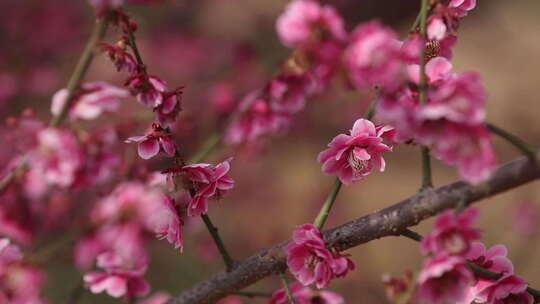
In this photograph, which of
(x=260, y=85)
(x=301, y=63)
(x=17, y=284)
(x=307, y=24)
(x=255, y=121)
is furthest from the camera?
(x=260, y=85)

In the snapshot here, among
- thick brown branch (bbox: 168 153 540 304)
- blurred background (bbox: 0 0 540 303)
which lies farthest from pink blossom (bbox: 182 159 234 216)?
blurred background (bbox: 0 0 540 303)

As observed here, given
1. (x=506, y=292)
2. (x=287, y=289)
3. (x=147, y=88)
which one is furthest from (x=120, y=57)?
(x=506, y=292)

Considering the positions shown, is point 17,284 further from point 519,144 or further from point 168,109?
point 519,144

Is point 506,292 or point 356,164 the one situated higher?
point 356,164

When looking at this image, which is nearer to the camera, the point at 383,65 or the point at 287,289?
the point at 383,65

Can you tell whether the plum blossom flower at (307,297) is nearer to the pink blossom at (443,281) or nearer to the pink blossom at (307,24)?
the pink blossom at (443,281)

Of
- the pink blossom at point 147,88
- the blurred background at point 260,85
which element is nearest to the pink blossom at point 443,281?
the pink blossom at point 147,88

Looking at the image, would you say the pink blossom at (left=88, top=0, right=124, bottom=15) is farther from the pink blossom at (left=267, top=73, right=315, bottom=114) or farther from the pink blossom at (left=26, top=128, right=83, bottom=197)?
the pink blossom at (left=267, top=73, right=315, bottom=114)
